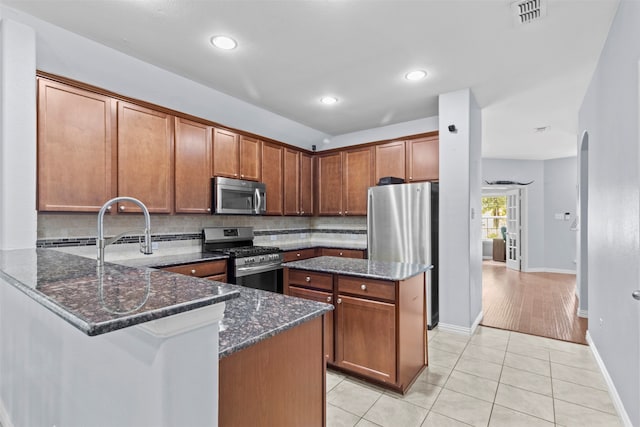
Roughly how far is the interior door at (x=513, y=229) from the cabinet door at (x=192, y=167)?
7.19 meters

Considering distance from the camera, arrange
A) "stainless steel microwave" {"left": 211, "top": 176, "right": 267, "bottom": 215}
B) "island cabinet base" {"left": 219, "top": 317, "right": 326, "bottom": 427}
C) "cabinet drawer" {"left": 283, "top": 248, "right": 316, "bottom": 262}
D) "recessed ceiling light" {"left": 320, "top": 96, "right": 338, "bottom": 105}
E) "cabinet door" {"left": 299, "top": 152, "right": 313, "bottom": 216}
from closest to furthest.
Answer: "island cabinet base" {"left": 219, "top": 317, "right": 326, "bottom": 427} → "stainless steel microwave" {"left": 211, "top": 176, "right": 267, "bottom": 215} → "recessed ceiling light" {"left": 320, "top": 96, "right": 338, "bottom": 105} → "cabinet drawer" {"left": 283, "top": 248, "right": 316, "bottom": 262} → "cabinet door" {"left": 299, "top": 152, "right": 313, "bottom": 216}

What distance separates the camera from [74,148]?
2.56 m

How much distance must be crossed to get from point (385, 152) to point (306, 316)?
3568 mm

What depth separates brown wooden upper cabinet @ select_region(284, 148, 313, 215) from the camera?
4645 mm

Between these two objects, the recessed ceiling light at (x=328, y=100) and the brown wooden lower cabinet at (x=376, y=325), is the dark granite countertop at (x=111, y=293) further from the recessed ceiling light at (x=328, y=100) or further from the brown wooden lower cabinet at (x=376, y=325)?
the recessed ceiling light at (x=328, y=100)

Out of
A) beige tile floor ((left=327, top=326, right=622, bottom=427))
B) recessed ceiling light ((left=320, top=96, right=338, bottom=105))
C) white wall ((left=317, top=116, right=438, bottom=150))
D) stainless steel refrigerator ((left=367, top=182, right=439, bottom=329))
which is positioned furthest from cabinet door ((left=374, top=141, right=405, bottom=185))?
beige tile floor ((left=327, top=326, right=622, bottom=427))

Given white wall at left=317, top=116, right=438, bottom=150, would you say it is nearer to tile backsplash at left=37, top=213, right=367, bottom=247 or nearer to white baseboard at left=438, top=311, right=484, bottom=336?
tile backsplash at left=37, top=213, right=367, bottom=247

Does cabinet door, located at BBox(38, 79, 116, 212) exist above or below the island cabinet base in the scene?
above

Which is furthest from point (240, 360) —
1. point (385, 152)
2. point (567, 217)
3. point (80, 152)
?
point (567, 217)

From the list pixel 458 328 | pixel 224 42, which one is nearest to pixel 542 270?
pixel 458 328

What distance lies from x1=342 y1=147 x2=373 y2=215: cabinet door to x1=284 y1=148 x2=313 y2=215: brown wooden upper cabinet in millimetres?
567

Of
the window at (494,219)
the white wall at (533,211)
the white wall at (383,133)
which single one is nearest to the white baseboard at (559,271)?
the white wall at (533,211)

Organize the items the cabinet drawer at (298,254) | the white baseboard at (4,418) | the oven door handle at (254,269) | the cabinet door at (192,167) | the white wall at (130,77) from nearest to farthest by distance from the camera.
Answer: the white baseboard at (4,418), the white wall at (130,77), the cabinet door at (192,167), the oven door handle at (254,269), the cabinet drawer at (298,254)

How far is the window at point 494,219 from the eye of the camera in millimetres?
→ 10461
